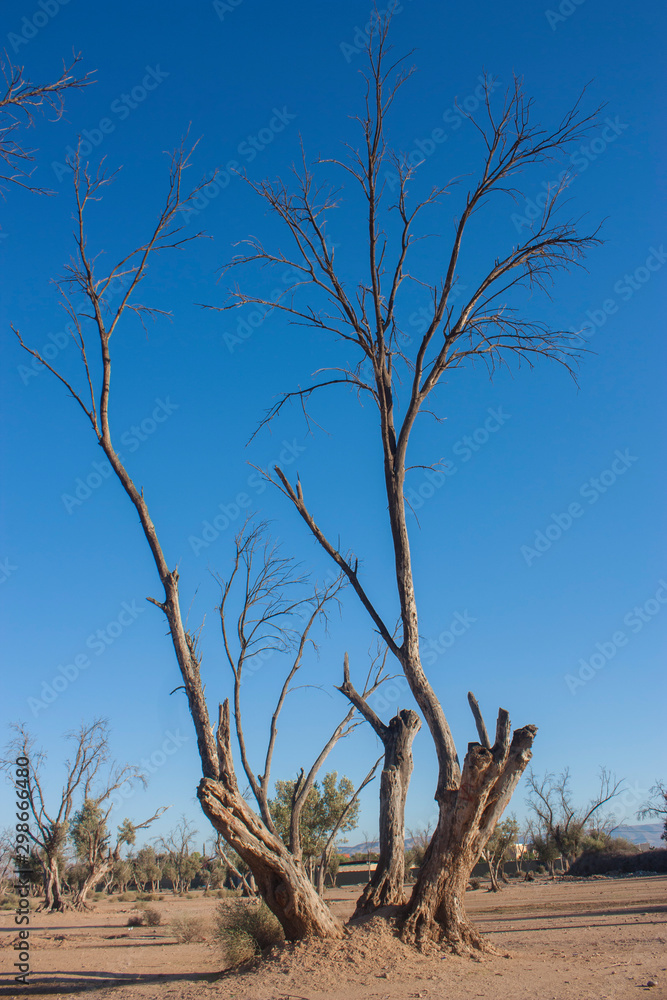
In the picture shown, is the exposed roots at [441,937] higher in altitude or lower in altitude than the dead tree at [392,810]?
lower

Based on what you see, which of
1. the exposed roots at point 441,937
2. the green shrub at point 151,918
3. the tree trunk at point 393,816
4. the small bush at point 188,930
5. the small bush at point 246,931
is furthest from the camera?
the green shrub at point 151,918

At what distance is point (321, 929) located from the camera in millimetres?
7234

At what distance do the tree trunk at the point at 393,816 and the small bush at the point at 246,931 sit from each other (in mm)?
1910

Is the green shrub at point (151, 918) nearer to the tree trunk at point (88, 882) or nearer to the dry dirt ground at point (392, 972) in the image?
the tree trunk at point (88, 882)

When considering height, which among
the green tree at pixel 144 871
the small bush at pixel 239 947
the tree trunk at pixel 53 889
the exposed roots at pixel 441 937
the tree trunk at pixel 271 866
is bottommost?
the green tree at pixel 144 871

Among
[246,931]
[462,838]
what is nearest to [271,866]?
A: [462,838]

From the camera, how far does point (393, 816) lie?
26.7 feet

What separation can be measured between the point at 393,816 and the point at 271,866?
1644 mm

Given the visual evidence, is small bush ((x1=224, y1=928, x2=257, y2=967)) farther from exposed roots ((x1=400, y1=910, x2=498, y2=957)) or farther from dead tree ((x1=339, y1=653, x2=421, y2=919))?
exposed roots ((x1=400, y1=910, x2=498, y2=957))

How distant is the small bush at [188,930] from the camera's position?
620 inches

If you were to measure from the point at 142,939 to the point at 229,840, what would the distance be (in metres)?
12.9

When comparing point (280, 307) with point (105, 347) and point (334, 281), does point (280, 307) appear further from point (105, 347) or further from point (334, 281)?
point (105, 347)

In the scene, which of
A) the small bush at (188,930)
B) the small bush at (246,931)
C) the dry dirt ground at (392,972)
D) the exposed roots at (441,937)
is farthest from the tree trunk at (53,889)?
the exposed roots at (441,937)

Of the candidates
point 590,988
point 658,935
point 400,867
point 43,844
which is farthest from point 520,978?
point 43,844
